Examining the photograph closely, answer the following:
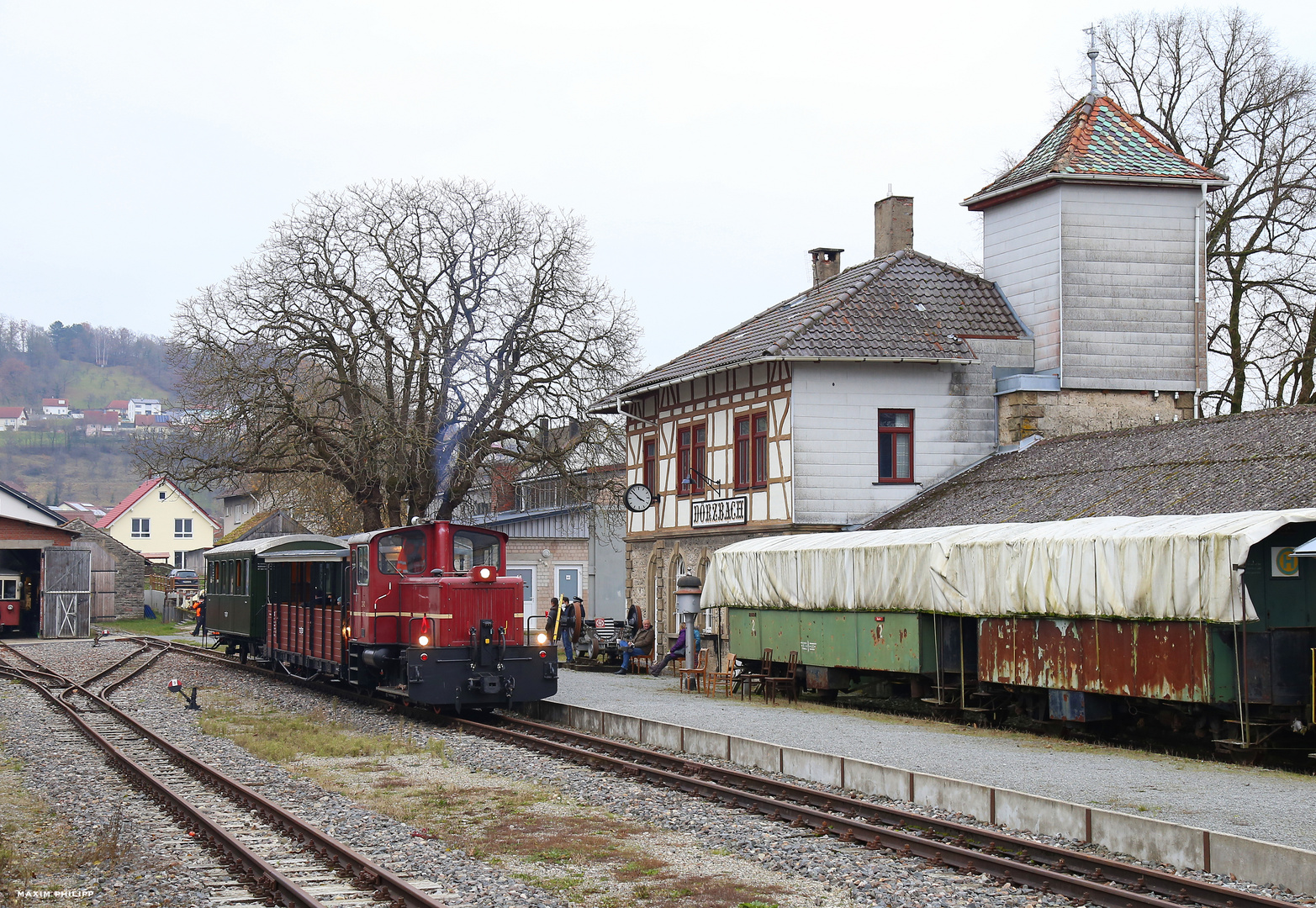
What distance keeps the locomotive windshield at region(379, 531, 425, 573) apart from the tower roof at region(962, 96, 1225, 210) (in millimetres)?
14528

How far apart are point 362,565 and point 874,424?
1100 cm

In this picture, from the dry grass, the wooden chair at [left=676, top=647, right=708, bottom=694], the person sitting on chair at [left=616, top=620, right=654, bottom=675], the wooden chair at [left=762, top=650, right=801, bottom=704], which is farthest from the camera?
the person sitting on chair at [left=616, top=620, right=654, bottom=675]

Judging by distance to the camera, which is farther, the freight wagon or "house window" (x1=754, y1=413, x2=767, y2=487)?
"house window" (x1=754, y1=413, x2=767, y2=487)

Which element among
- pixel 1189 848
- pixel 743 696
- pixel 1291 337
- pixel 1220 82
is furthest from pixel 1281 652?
pixel 1220 82

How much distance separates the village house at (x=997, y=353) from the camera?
27297mm

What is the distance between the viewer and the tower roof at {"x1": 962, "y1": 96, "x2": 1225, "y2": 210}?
90.9 ft

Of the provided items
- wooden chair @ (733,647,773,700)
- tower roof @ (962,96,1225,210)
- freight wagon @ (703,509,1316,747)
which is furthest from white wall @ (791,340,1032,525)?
wooden chair @ (733,647,773,700)

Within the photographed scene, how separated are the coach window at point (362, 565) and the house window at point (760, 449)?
31.1ft

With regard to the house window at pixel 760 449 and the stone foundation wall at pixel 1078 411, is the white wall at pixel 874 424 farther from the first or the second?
the house window at pixel 760 449

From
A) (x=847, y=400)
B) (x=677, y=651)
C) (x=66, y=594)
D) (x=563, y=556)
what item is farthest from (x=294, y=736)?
(x=66, y=594)

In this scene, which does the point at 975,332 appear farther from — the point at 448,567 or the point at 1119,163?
the point at 448,567

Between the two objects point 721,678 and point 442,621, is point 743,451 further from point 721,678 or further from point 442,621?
point 442,621

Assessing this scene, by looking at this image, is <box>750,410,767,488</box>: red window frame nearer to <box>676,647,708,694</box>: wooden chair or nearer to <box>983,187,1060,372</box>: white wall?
<box>676,647,708,694</box>: wooden chair

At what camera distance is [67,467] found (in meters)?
163
